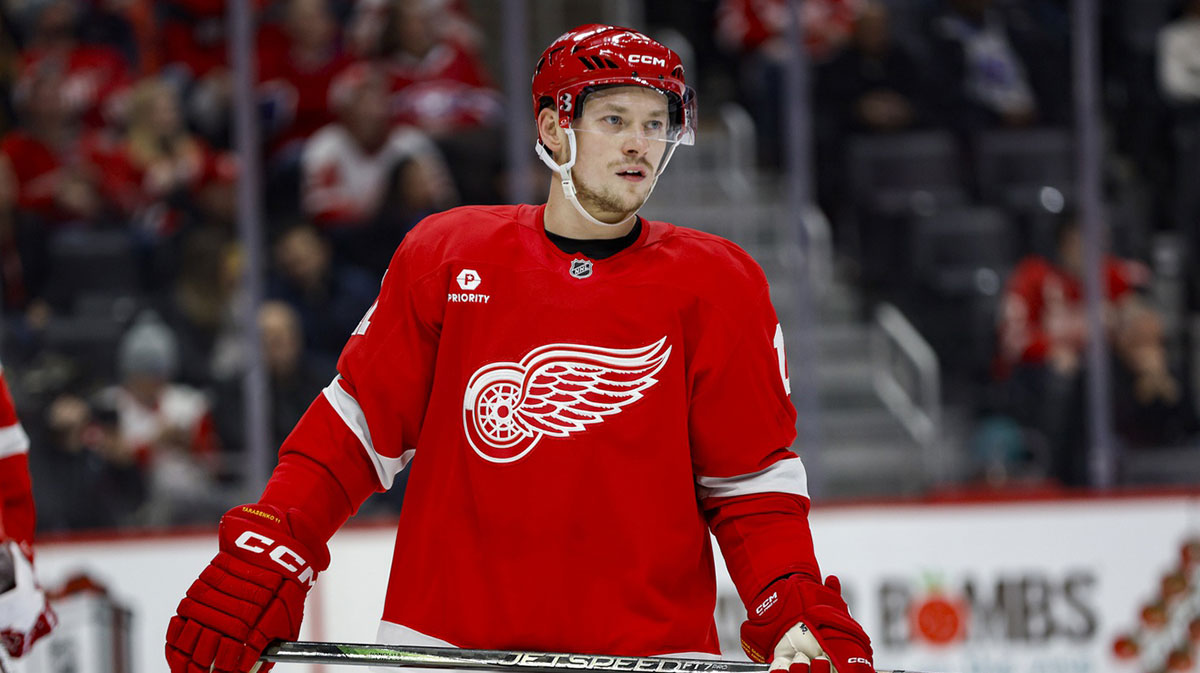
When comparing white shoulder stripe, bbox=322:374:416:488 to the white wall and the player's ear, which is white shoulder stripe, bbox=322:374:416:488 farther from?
the white wall

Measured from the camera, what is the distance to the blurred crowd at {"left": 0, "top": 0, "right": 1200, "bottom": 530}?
4594 mm

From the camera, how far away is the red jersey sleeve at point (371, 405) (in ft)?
7.12

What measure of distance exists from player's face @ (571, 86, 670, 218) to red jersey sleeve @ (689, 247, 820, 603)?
191 millimetres

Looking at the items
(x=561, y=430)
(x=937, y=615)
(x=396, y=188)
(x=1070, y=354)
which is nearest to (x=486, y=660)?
(x=561, y=430)

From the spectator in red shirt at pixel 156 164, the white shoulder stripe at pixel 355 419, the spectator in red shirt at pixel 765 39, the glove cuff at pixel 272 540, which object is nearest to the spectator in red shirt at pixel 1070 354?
the spectator in red shirt at pixel 765 39

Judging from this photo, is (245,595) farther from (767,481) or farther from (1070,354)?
(1070,354)

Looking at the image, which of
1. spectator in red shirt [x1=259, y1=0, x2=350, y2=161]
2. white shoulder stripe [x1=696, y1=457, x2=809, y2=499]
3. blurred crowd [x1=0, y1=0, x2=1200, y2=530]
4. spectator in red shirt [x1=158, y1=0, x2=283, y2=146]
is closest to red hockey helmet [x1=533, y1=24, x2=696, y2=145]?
white shoulder stripe [x1=696, y1=457, x2=809, y2=499]

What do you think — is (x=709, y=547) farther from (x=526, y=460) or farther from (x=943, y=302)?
(x=943, y=302)

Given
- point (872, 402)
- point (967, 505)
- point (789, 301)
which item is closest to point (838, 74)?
point (789, 301)

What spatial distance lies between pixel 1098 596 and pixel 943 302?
Answer: 1081 millimetres

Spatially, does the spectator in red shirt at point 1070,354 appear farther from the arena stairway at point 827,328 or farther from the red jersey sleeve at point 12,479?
the red jersey sleeve at point 12,479

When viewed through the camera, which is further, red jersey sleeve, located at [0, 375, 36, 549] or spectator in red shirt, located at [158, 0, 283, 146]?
spectator in red shirt, located at [158, 0, 283, 146]

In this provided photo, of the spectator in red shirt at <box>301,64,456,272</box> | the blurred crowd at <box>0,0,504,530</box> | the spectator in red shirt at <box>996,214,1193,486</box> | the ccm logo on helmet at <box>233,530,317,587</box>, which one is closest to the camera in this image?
→ the ccm logo on helmet at <box>233,530,317,587</box>

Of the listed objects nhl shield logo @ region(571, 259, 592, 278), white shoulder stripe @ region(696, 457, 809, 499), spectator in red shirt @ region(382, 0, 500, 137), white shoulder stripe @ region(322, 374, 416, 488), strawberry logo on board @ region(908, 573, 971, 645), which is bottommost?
strawberry logo on board @ region(908, 573, 971, 645)
